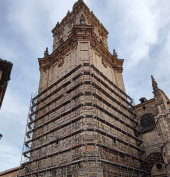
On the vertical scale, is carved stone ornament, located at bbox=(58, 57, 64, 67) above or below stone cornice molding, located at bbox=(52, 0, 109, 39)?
below

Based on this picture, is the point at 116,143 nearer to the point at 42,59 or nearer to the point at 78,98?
→ the point at 78,98

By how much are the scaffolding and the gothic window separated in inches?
46.9

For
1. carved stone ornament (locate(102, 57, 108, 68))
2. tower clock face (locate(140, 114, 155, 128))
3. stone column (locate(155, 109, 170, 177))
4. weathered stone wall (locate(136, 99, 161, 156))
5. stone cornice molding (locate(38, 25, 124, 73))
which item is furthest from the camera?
carved stone ornament (locate(102, 57, 108, 68))

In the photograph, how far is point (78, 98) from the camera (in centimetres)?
1482

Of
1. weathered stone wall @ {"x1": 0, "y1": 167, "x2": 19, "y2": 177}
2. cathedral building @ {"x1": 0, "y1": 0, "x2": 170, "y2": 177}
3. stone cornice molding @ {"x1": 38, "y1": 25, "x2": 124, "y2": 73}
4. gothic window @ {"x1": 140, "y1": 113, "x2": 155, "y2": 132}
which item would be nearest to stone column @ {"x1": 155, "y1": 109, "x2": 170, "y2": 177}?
cathedral building @ {"x1": 0, "y1": 0, "x2": 170, "y2": 177}

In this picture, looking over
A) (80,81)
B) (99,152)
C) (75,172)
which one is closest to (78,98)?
(80,81)

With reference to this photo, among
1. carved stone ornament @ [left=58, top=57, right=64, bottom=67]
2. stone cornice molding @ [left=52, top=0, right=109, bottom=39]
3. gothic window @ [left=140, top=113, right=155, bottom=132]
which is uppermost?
stone cornice molding @ [left=52, top=0, right=109, bottom=39]

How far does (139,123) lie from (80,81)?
9.98 m

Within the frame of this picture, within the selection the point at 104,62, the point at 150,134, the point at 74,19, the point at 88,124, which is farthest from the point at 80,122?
the point at 74,19

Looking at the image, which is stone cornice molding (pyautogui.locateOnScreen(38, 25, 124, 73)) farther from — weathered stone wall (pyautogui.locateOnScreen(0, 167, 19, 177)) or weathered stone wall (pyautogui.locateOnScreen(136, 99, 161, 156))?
weathered stone wall (pyautogui.locateOnScreen(0, 167, 19, 177))

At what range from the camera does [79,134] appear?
13.1 meters

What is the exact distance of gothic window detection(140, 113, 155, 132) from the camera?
787 inches

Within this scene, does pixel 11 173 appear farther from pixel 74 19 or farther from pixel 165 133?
pixel 74 19

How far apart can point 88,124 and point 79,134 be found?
103 centimetres
